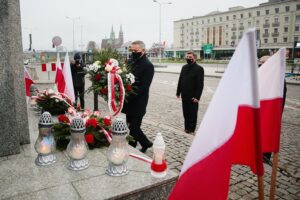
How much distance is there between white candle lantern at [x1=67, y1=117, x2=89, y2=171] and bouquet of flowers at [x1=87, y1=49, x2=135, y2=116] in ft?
5.09

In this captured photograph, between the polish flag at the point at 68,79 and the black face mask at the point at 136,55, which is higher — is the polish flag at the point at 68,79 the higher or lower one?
the lower one

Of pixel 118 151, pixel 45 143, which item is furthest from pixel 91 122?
pixel 118 151

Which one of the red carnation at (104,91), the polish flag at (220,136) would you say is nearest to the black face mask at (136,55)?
the red carnation at (104,91)

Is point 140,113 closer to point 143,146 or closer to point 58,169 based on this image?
point 143,146

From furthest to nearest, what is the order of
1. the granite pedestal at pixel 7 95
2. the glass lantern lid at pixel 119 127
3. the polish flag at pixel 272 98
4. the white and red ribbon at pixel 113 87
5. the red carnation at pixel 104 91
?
the red carnation at pixel 104 91 < the white and red ribbon at pixel 113 87 < the granite pedestal at pixel 7 95 < the glass lantern lid at pixel 119 127 < the polish flag at pixel 272 98

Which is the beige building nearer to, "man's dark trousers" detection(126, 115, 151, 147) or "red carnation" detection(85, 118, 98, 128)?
"man's dark trousers" detection(126, 115, 151, 147)

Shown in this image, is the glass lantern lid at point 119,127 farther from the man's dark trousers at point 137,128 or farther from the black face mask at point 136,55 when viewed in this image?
the black face mask at point 136,55

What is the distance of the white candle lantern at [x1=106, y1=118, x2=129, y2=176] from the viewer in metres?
3.24

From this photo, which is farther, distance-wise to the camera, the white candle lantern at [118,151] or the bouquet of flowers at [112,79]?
the bouquet of flowers at [112,79]

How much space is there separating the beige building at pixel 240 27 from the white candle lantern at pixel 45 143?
255 ft

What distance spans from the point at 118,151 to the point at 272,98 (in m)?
1.82

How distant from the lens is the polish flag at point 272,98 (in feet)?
8.45

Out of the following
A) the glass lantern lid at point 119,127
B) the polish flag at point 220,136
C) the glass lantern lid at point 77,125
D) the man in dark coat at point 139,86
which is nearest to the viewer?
the polish flag at point 220,136

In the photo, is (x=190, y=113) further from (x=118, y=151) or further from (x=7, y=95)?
(x=7, y=95)
